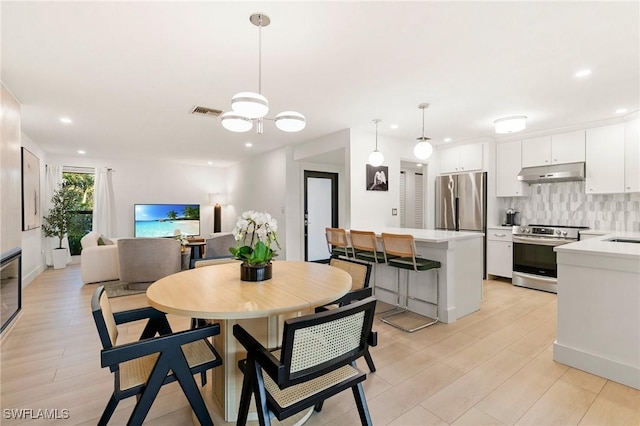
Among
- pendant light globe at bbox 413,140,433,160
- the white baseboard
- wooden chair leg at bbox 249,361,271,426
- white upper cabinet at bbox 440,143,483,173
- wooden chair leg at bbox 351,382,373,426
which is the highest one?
white upper cabinet at bbox 440,143,483,173

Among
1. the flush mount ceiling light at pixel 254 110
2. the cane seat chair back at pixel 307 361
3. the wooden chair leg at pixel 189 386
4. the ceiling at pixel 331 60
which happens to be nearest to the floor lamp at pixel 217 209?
the ceiling at pixel 331 60

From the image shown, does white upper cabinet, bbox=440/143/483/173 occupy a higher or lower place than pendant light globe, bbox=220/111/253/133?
higher

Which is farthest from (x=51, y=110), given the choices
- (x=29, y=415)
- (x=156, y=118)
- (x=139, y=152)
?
(x=29, y=415)

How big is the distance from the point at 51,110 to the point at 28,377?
3.16 metres

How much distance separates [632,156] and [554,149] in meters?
0.87

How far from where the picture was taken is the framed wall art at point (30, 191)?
181 inches

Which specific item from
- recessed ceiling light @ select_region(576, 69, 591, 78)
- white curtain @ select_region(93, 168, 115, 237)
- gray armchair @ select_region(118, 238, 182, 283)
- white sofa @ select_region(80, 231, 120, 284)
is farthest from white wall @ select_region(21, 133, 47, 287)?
recessed ceiling light @ select_region(576, 69, 591, 78)

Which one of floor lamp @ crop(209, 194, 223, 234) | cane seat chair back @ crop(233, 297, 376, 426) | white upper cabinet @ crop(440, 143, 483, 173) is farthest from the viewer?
floor lamp @ crop(209, 194, 223, 234)

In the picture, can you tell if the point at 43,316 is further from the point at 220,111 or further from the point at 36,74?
the point at 220,111

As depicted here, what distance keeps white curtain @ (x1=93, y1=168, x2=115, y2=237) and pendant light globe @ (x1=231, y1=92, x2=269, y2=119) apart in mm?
6851

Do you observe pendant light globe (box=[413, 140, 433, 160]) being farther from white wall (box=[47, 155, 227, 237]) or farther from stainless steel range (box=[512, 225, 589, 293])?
white wall (box=[47, 155, 227, 237])

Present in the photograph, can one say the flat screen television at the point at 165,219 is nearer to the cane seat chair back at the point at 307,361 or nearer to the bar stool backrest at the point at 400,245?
the bar stool backrest at the point at 400,245

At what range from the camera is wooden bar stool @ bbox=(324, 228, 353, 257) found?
381cm

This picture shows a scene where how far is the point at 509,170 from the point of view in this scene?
5.12 metres
